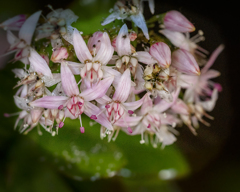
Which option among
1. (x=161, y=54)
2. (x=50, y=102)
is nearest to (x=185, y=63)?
(x=161, y=54)

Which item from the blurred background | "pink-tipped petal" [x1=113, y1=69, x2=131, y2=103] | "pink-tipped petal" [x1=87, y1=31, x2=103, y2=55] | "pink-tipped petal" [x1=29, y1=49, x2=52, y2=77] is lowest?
the blurred background

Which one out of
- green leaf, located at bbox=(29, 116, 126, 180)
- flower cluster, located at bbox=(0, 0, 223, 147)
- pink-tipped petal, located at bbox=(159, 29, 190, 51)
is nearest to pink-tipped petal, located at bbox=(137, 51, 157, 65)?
flower cluster, located at bbox=(0, 0, 223, 147)

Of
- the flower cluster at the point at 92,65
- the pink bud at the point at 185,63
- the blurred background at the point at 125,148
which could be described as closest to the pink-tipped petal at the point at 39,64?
the flower cluster at the point at 92,65

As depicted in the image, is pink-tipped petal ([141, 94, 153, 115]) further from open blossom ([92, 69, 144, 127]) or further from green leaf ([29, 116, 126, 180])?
green leaf ([29, 116, 126, 180])

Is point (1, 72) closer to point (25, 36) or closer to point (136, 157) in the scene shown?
point (25, 36)

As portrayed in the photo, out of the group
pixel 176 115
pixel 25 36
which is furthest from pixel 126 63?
pixel 176 115

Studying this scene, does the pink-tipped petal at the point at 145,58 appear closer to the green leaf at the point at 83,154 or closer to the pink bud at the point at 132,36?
the pink bud at the point at 132,36
